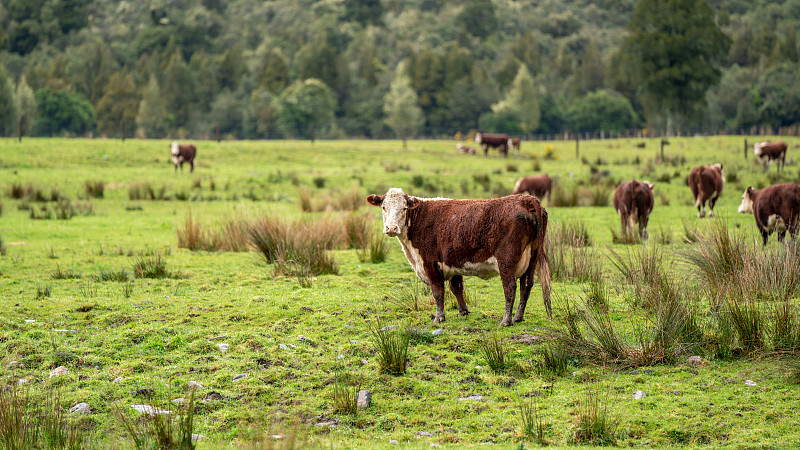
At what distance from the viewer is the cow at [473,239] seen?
28.4 feet

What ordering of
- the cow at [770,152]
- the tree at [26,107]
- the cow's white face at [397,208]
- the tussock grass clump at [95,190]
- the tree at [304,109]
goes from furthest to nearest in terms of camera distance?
the tree at [304,109], the tree at [26,107], the cow at [770,152], the tussock grass clump at [95,190], the cow's white face at [397,208]

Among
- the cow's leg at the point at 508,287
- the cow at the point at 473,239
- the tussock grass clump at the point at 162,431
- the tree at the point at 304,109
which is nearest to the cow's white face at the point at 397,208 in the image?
the cow at the point at 473,239

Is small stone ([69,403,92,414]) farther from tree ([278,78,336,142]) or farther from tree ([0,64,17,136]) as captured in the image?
tree ([278,78,336,142])

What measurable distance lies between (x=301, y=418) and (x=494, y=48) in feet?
455

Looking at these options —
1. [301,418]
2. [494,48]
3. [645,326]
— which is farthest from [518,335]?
[494,48]

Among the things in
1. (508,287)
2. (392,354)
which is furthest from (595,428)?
(508,287)

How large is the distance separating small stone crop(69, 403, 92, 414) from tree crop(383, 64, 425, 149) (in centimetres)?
8461

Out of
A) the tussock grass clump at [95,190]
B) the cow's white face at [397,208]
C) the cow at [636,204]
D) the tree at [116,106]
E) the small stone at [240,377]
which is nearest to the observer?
the small stone at [240,377]

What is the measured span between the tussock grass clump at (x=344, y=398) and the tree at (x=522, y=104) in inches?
3556

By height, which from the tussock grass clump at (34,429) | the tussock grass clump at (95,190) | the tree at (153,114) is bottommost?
the tussock grass clump at (34,429)

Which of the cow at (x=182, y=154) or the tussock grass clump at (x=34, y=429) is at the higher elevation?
the cow at (x=182, y=154)

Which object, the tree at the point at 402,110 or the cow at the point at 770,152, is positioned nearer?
the cow at the point at 770,152

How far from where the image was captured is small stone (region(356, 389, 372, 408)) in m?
6.69

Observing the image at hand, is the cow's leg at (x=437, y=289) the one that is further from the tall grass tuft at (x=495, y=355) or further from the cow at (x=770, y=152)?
the cow at (x=770, y=152)
